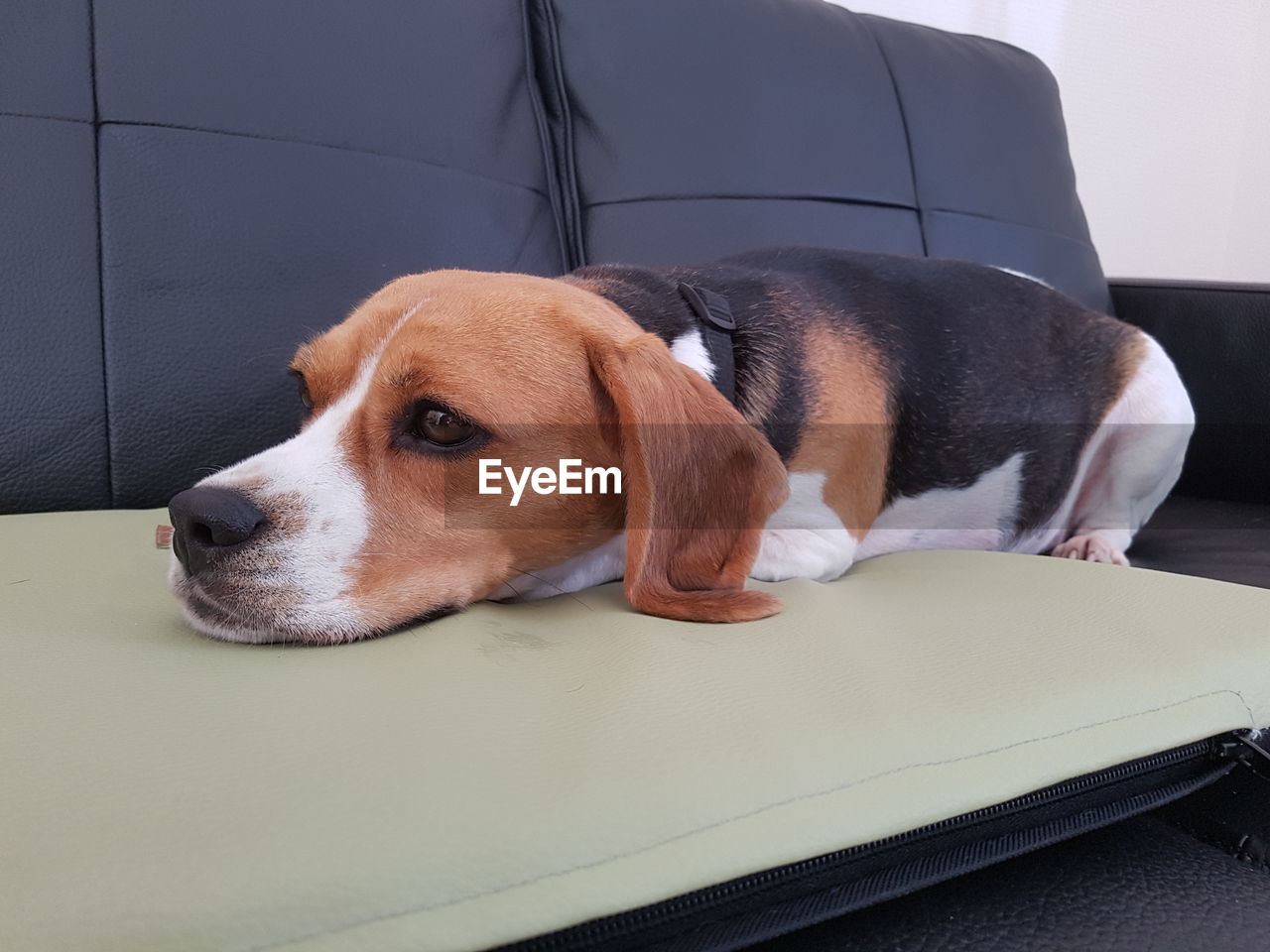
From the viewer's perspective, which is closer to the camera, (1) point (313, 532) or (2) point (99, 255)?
(1) point (313, 532)

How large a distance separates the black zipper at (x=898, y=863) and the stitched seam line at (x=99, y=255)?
1.43m

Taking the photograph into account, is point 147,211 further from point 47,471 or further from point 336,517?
point 336,517

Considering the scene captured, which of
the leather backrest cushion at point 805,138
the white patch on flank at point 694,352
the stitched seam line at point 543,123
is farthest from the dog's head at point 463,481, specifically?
the leather backrest cushion at point 805,138

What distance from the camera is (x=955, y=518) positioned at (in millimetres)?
1898

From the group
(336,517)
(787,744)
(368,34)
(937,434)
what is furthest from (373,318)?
(937,434)

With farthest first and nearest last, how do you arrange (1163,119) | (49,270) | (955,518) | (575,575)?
(1163,119)
(955,518)
(49,270)
(575,575)

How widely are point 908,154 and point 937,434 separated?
125 cm

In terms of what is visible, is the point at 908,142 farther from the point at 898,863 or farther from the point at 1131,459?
the point at 898,863

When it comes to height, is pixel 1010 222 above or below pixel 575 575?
above

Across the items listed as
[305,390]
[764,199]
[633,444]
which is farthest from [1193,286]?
[305,390]

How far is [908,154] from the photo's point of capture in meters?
2.65

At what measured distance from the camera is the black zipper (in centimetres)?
67

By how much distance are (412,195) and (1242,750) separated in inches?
70.1

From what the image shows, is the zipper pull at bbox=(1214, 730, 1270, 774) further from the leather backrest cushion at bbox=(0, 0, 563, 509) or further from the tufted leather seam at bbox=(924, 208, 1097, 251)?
the tufted leather seam at bbox=(924, 208, 1097, 251)
